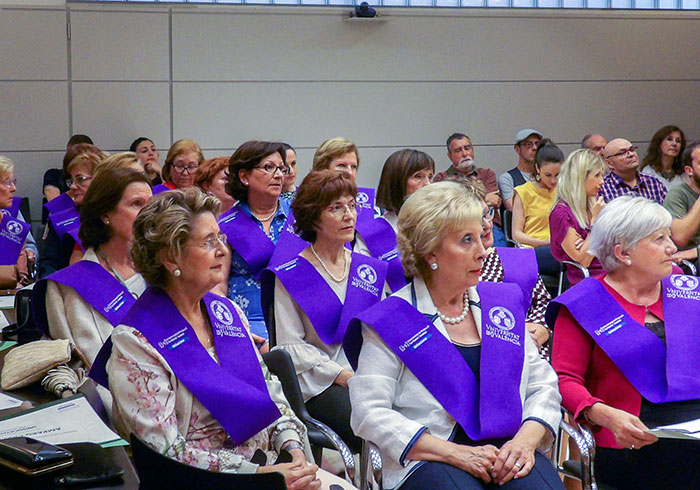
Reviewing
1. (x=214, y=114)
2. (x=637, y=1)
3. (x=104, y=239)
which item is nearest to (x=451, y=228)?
(x=104, y=239)

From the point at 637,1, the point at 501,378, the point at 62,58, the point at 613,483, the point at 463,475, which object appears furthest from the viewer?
the point at 637,1

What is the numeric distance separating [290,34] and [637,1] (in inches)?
138

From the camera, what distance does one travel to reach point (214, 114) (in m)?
7.51

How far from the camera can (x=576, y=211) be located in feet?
15.9

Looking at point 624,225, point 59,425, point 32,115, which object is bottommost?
point 59,425

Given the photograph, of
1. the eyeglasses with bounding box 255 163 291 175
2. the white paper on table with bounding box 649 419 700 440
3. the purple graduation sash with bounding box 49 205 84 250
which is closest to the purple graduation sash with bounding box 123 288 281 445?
the white paper on table with bounding box 649 419 700 440

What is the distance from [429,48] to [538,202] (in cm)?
233

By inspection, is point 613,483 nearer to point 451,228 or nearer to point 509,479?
point 509,479

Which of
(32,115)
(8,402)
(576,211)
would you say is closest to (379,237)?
(576,211)

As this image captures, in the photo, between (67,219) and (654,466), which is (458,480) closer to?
(654,466)

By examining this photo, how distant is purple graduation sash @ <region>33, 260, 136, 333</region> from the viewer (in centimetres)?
285

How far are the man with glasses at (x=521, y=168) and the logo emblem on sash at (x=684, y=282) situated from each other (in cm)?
392

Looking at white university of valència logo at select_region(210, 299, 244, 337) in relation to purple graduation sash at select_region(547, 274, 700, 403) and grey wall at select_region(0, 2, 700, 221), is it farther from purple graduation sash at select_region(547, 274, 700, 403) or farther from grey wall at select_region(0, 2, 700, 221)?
grey wall at select_region(0, 2, 700, 221)

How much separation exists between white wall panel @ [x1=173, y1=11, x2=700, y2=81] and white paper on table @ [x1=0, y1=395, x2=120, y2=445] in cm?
563
